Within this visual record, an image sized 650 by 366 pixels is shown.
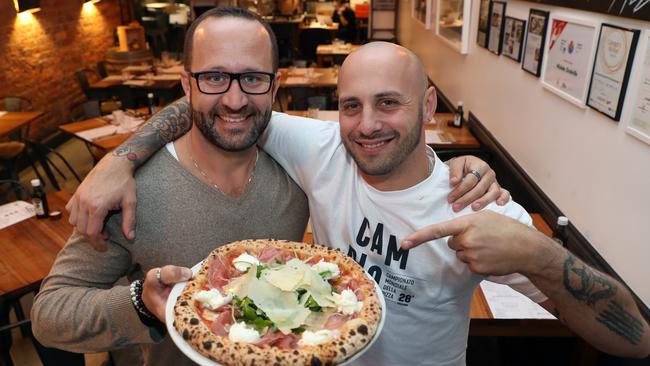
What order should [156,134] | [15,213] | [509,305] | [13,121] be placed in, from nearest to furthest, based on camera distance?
[156,134] < [509,305] < [15,213] < [13,121]

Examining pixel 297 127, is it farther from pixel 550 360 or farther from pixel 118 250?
pixel 550 360

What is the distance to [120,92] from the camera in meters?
7.93

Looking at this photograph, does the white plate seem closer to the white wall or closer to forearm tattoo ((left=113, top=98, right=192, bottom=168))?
forearm tattoo ((left=113, top=98, right=192, bottom=168))

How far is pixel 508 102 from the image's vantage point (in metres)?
4.51

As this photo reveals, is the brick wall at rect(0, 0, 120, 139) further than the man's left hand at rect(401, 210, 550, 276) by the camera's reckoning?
Yes

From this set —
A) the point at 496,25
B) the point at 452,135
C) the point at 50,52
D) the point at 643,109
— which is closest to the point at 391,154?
the point at 643,109

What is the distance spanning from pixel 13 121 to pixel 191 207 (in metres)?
5.64

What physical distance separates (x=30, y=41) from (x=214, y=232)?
8217mm

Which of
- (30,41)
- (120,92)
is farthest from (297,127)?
(30,41)

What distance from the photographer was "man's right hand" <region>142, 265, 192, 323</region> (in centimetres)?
134

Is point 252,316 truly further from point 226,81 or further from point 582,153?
point 582,153

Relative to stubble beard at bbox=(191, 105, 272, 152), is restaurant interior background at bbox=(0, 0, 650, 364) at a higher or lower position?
lower

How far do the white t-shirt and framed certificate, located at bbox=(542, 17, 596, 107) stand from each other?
6.05ft

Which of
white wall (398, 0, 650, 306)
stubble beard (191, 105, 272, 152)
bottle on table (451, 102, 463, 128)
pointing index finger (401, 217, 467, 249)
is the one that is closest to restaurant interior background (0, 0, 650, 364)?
white wall (398, 0, 650, 306)
